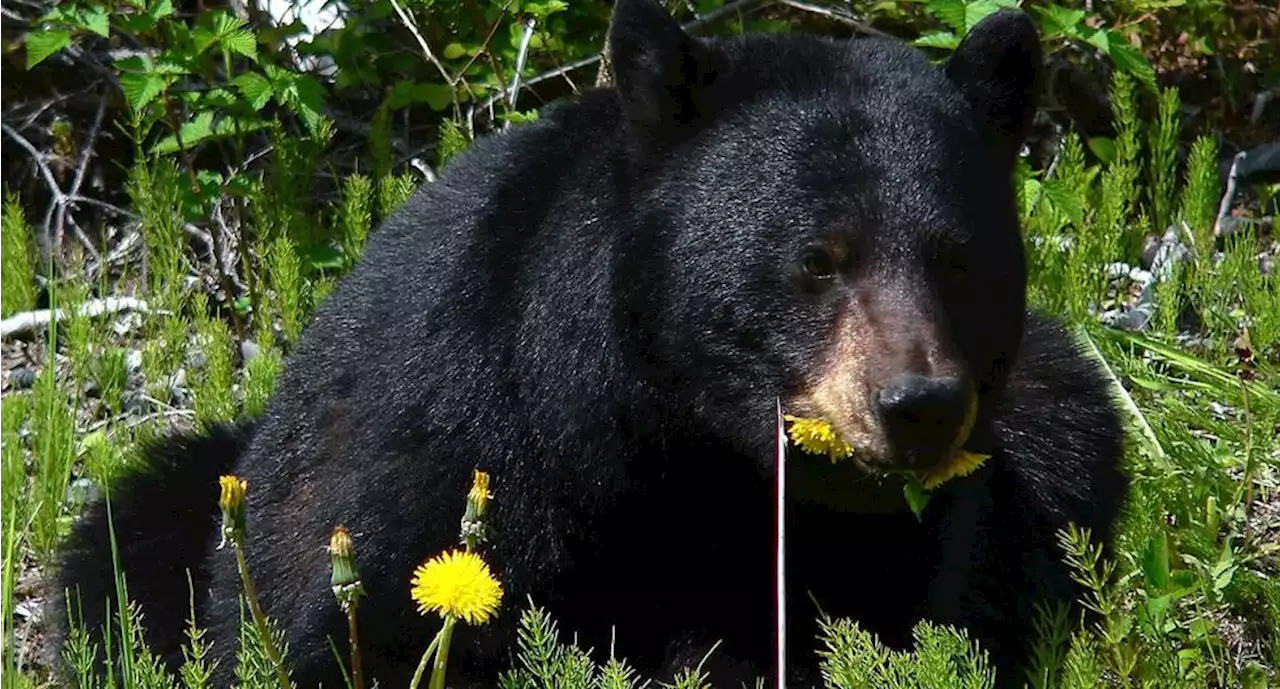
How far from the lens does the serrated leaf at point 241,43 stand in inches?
205

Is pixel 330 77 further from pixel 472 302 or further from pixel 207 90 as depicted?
pixel 472 302

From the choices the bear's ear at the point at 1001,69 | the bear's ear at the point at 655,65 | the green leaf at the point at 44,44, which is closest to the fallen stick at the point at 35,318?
the green leaf at the point at 44,44

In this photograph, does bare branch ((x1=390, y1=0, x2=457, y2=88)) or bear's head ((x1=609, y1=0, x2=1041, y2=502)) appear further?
bare branch ((x1=390, y1=0, x2=457, y2=88))

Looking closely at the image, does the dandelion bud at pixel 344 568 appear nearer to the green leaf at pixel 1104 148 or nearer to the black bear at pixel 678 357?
the black bear at pixel 678 357

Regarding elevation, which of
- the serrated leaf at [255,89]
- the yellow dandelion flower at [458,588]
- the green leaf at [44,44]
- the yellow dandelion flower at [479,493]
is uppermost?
the green leaf at [44,44]

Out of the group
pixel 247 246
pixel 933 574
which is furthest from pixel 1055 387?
pixel 247 246

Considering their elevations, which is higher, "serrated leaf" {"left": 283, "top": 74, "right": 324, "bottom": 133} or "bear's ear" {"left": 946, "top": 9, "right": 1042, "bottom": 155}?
"bear's ear" {"left": 946, "top": 9, "right": 1042, "bottom": 155}

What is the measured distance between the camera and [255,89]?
5.53m

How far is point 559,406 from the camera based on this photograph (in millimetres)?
3641

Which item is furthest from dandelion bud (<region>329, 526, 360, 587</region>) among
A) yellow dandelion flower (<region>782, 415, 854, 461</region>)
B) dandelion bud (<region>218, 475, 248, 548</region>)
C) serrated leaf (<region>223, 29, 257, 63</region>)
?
serrated leaf (<region>223, 29, 257, 63</region>)

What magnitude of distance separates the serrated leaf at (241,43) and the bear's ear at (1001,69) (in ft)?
7.31

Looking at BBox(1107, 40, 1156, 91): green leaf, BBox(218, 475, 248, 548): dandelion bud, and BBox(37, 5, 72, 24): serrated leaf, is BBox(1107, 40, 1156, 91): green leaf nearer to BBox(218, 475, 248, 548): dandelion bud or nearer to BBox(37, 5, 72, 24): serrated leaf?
BBox(37, 5, 72, 24): serrated leaf

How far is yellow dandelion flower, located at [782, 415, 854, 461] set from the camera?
128 inches

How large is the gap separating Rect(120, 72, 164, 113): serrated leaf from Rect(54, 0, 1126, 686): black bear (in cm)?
147
